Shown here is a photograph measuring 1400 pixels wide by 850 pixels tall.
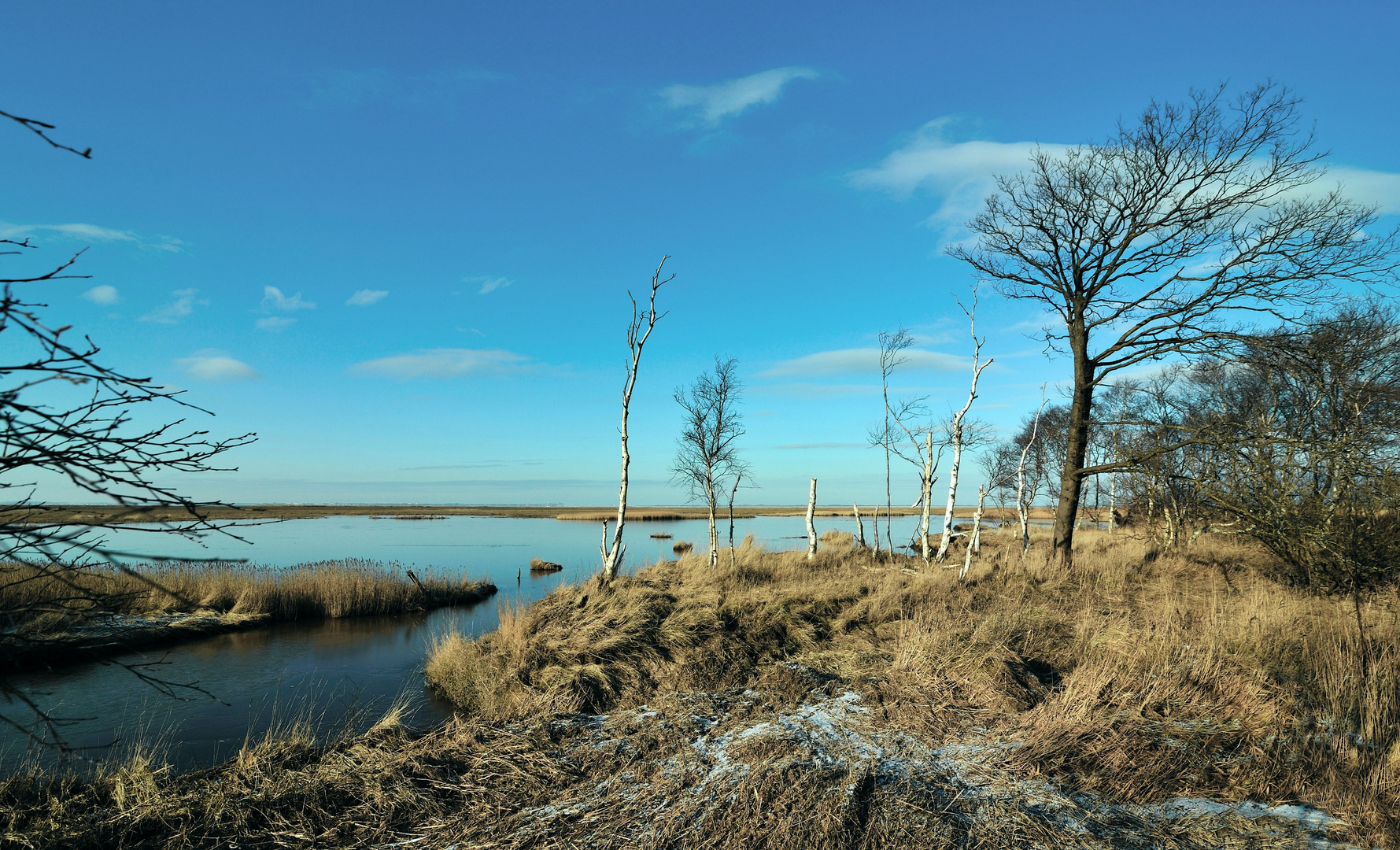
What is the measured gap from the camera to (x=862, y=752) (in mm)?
5266

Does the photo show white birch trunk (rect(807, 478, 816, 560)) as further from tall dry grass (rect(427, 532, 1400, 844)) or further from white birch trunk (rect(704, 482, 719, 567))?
tall dry grass (rect(427, 532, 1400, 844))

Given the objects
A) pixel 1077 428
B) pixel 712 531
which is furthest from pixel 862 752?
pixel 712 531

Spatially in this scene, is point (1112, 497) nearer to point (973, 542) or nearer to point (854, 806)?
point (973, 542)

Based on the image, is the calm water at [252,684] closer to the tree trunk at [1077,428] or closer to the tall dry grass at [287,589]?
the tall dry grass at [287,589]

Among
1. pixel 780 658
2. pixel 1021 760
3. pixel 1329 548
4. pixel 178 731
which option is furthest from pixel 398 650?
pixel 1329 548

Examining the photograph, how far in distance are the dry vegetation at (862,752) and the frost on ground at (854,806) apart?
2cm

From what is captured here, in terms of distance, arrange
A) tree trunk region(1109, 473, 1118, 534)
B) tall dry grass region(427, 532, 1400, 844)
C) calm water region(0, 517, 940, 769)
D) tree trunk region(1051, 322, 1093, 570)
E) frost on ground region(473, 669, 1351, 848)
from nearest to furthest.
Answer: frost on ground region(473, 669, 1351, 848), tall dry grass region(427, 532, 1400, 844), calm water region(0, 517, 940, 769), tree trunk region(1051, 322, 1093, 570), tree trunk region(1109, 473, 1118, 534)

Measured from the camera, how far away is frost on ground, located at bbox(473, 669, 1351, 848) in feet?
13.3

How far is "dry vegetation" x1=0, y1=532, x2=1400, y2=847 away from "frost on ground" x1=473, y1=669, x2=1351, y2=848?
19 mm

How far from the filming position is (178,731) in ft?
29.0

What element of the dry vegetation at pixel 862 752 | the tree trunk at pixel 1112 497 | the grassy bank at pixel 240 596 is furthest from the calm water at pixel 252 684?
the tree trunk at pixel 1112 497

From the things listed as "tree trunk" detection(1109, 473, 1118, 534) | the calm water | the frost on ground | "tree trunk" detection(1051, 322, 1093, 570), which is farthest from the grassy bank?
"tree trunk" detection(1109, 473, 1118, 534)

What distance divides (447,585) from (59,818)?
17.5m

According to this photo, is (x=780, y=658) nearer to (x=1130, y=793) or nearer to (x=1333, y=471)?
(x=1130, y=793)
